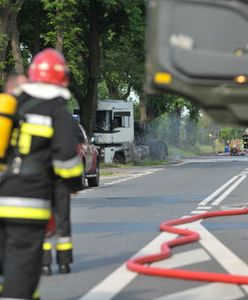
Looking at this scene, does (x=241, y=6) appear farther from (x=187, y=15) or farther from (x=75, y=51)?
(x=75, y=51)

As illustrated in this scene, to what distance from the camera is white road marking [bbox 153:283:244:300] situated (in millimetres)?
6188

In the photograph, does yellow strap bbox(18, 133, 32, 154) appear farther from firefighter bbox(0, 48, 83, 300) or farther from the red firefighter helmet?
the red firefighter helmet

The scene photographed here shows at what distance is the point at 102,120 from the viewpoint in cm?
3928

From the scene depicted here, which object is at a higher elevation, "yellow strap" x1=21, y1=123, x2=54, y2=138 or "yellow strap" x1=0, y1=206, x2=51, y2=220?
"yellow strap" x1=21, y1=123, x2=54, y2=138

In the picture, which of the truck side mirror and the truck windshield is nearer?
the truck side mirror

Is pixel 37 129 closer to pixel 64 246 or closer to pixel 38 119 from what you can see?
pixel 38 119

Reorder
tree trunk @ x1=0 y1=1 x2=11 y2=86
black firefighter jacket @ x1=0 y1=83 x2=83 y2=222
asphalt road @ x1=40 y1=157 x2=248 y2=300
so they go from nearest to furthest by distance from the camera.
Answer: black firefighter jacket @ x1=0 y1=83 x2=83 y2=222
asphalt road @ x1=40 y1=157 x2=248 y2=300
tree trunk @ x1=0 y1=1 x2=11 y2=86

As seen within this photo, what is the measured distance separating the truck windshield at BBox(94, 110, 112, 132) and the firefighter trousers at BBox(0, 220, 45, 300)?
3444 centimetres

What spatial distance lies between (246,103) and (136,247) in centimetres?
523

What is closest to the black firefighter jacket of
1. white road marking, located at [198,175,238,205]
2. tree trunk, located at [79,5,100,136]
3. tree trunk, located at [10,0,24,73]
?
white road marking, located at [198,175,238,205]

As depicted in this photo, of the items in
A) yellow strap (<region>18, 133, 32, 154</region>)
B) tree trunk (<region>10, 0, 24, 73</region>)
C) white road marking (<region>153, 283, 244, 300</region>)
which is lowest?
white road marking (<region>153, 283, 244, 300</region>)

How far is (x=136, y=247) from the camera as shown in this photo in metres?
9.13

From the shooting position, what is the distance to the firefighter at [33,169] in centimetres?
430

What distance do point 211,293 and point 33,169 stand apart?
2601 mm
